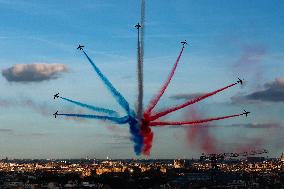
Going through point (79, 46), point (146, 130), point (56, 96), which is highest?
point (79, 46)

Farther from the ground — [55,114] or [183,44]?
[183,44]

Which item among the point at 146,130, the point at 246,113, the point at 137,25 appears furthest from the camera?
the point at 246,113

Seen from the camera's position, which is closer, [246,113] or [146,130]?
[146,130]

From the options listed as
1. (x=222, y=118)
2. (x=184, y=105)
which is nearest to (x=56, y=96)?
(x=184, y=105)

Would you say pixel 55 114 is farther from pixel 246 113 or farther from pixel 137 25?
pixel 246 113

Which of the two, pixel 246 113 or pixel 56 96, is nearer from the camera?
pixel 56 96

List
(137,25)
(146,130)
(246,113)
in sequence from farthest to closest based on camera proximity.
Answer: (246,113) → (146,130) → (137,25)

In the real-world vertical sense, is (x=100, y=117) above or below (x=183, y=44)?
below

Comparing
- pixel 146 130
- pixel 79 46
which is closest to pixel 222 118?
pixel 146 130

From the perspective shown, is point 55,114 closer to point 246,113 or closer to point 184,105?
point 184,105
